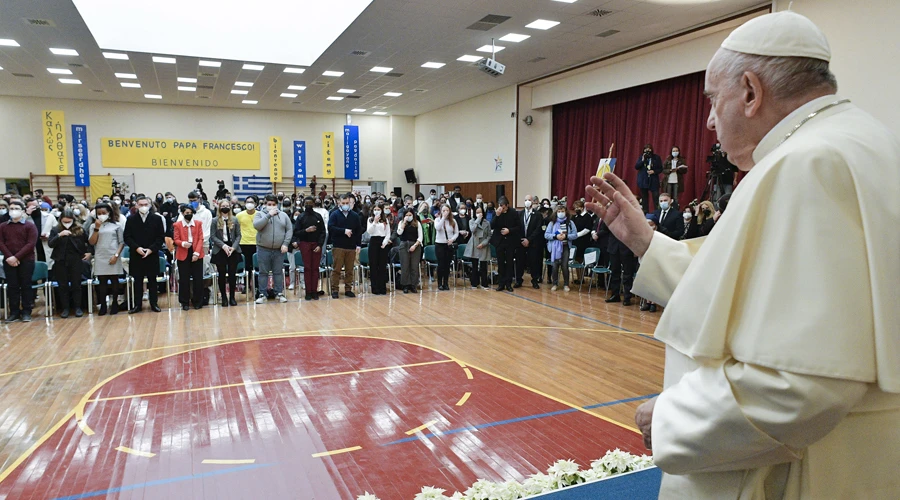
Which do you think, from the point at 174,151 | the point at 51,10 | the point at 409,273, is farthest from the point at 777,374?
the point at 174,151

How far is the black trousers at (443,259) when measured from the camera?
11555 mm

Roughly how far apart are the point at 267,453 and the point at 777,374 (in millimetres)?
3894

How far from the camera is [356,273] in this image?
11.7 meters

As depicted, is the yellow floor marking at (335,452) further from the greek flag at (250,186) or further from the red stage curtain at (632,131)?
the greek flag at (250,186)

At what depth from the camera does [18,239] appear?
8.34 metres

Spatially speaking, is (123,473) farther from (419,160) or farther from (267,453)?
(419,160)

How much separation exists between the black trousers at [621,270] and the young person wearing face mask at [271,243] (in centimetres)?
596

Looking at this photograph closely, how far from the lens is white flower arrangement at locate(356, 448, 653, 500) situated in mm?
3336

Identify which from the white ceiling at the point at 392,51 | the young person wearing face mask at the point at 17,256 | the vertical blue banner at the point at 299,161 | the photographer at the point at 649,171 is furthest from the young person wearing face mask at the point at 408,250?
the vertical blue banner at the point at 299,161

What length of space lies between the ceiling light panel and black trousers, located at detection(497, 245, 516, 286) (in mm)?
5901

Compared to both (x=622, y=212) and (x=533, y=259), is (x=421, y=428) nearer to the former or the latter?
(x=622, y=212)

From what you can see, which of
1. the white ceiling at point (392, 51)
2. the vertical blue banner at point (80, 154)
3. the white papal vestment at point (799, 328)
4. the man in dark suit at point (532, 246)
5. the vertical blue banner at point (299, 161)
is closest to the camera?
the white papal vestment at point (799, 328)

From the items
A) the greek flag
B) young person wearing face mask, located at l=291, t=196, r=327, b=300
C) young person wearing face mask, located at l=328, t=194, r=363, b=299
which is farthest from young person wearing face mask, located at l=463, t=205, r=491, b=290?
the greek flag

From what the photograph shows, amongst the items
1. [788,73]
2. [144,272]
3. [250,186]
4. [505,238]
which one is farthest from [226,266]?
[250,186]
